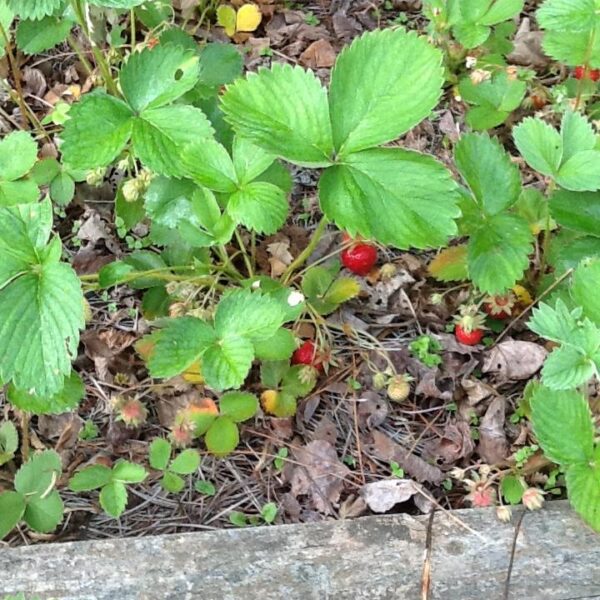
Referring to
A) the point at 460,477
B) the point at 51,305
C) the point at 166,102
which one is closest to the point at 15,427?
the point at 51,305

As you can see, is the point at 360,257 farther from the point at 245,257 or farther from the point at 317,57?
the point at 317,57

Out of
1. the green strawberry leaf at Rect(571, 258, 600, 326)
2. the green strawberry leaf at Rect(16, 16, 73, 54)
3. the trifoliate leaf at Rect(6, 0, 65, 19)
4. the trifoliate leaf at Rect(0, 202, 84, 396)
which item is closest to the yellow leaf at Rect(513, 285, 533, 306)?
the green strawberry leaf at Rect(571, 258, 600, 326)

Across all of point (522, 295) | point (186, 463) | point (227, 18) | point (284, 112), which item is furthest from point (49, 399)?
point (227, 18)

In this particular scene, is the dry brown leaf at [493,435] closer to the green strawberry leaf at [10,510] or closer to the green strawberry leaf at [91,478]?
the green strawberry leaf at [91,478]

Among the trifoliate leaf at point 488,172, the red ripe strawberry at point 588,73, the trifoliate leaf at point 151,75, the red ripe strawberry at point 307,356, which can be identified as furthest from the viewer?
the red ripe strawberry at point 588,73

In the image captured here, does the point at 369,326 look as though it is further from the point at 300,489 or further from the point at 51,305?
the point at 51,305

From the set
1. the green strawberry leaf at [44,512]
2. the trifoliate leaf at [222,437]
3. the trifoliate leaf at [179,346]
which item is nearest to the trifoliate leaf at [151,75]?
the trifoliate leaf at [179,346]
